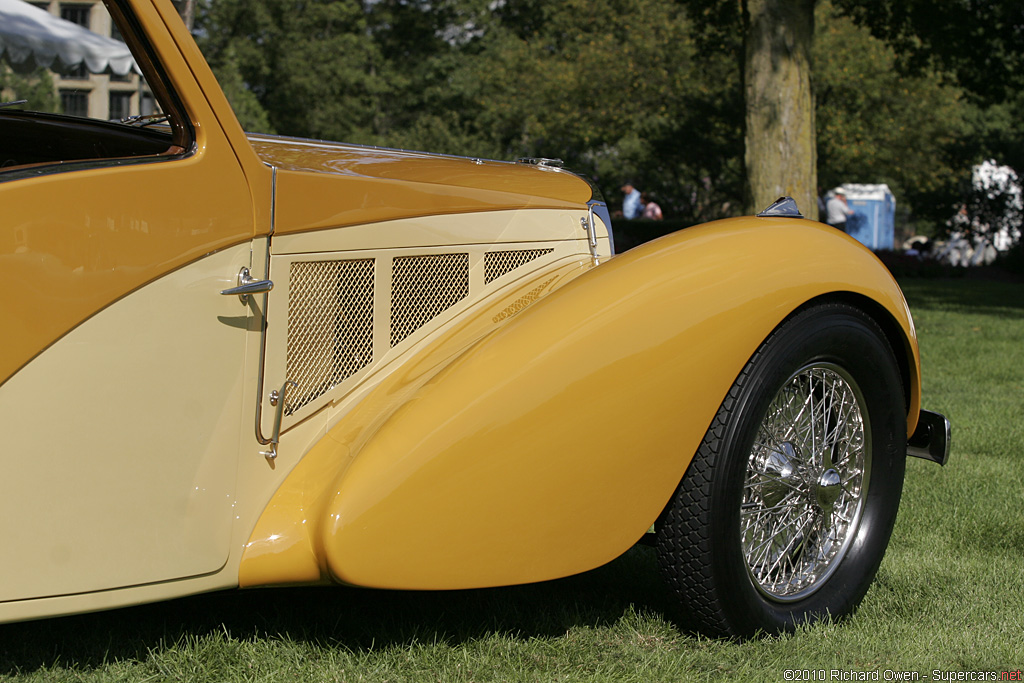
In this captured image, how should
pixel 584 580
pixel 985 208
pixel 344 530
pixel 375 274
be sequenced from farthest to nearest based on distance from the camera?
pixel 985 208 < pixel 584 580 < pixel 375 274 < pixel 344 530

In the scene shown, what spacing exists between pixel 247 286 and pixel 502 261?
0.84 m

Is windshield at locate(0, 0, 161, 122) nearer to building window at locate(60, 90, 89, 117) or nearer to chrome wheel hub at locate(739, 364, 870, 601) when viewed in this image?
building window at locate(60, 90, 89, 117)

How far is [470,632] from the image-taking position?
239cm

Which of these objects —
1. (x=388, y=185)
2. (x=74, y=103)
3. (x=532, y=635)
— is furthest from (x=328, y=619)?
(x=74, y=103)

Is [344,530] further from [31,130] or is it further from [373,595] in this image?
[31,130]

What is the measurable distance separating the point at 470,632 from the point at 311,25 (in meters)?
36.1

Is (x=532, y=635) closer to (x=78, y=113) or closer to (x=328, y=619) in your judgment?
(x=328, y=619)

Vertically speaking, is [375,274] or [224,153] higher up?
[224,153]

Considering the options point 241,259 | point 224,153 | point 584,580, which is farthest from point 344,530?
point 584,580

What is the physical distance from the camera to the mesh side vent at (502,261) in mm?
2535

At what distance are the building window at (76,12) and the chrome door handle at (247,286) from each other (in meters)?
0.87

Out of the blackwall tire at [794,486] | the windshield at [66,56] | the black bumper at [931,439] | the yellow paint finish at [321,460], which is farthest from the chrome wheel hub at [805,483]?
the windshield at [66,56]

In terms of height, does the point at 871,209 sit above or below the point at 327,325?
below

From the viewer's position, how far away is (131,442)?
183 cm
